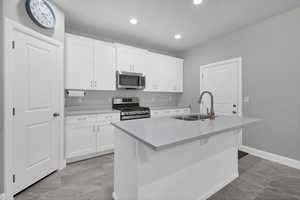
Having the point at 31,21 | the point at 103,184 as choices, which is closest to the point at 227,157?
the point at 103,184

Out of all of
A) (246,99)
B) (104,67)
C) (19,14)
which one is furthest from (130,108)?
(246,99)

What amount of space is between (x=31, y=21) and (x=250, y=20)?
148 inches

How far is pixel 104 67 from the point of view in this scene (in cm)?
310

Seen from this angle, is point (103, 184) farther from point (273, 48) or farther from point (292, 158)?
point (273, 48)

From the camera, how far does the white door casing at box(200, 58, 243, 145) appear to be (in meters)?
3.08

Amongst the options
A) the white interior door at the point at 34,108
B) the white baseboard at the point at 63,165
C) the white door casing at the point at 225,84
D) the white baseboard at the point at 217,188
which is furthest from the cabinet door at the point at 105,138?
the white door casing at the point at 225,84

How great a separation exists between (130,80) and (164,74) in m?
1.21

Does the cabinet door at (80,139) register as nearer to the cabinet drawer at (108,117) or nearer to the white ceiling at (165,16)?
the cabinet drawer at (108,117)

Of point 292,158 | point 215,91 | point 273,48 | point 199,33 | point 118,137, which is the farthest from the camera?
point 215,91

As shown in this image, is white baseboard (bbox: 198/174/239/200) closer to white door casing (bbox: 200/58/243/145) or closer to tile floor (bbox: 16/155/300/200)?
tile floor (bbox: 16/155/300/200)

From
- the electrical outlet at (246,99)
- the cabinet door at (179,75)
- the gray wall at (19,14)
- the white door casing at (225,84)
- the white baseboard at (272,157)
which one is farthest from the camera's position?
the cabinet door at (179,75)

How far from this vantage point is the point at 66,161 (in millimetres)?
2467

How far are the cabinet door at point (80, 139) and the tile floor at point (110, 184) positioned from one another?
0.24m

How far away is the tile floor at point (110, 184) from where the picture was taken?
66.1 inches
